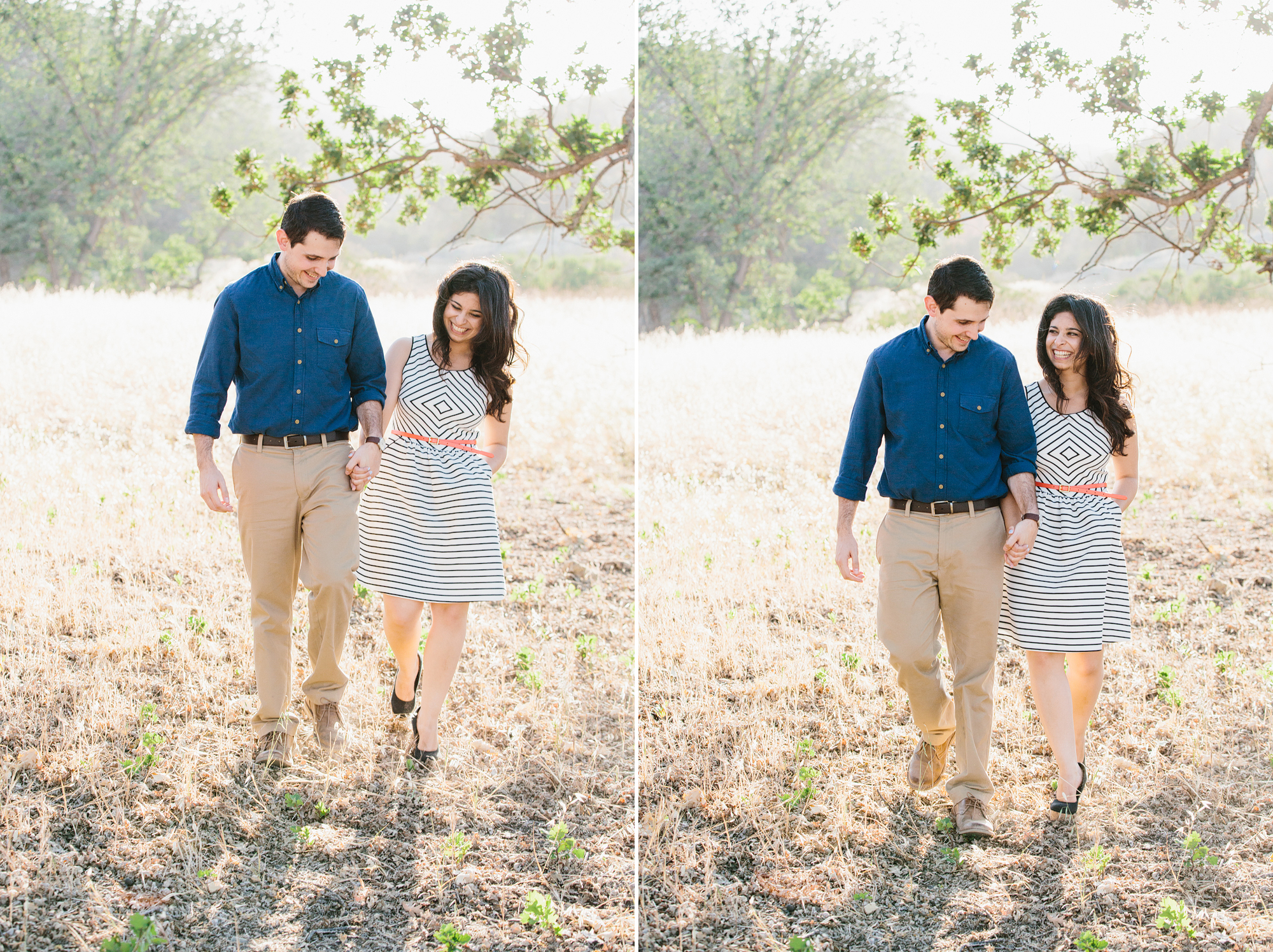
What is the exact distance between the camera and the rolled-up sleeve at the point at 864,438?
3723 mm

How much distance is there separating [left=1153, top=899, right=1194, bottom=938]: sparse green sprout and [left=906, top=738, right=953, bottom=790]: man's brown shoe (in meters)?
0.92

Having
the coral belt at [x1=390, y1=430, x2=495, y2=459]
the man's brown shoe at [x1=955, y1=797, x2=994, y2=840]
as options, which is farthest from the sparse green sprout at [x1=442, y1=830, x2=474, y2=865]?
the man's brown shoe at [x1=955, y1=797, x2=994, y2=840]

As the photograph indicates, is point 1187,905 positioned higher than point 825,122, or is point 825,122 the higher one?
point 825,122

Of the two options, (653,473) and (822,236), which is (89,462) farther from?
(822,236)

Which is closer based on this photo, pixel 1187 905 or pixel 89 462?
pixel 1187 905

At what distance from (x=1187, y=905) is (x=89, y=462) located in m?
8.21

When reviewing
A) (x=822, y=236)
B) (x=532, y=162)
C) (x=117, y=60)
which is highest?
(x=117, y=60)

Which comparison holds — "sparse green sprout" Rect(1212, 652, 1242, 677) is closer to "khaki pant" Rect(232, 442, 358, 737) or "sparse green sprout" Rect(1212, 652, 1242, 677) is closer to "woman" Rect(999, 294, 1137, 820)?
"woman" Rect(999, 294, 1137, 820)

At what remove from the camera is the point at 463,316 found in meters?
4.05

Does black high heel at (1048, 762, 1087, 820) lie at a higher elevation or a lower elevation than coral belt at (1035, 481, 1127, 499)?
lower

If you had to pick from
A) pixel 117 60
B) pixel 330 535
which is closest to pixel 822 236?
pixel 117 60

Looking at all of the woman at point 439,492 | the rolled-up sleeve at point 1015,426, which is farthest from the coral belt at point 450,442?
the rolled-up sleeve at point 1015,426

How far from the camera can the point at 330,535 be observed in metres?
4.00

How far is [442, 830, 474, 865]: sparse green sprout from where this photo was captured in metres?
3.51
